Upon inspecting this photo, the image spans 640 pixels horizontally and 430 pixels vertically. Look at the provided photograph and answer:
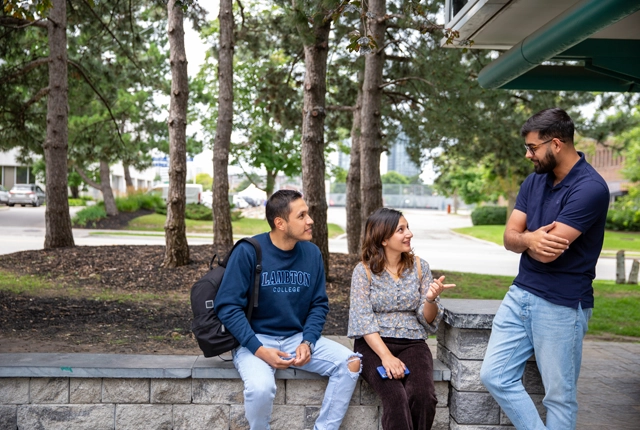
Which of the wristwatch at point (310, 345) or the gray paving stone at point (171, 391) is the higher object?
the wristwatch at point (310, 345)

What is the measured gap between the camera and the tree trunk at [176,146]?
11.5 metres

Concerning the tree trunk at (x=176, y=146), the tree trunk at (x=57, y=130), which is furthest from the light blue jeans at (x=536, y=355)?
the tree trunk at (x=57, y=130)

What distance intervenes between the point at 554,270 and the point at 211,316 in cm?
189

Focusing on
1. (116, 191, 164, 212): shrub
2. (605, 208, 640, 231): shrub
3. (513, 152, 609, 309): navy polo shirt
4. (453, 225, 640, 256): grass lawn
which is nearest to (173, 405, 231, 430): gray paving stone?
(513, 152, 609, 309): navy polo shirt

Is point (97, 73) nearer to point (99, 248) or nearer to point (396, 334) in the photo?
point (99, 248)

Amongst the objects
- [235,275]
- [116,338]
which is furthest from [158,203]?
[235,275]

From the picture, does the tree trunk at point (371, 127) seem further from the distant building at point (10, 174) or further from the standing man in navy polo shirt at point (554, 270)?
the distant building at point (10, 174)

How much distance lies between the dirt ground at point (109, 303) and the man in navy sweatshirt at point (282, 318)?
2.36m

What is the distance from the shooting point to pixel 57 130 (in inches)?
535

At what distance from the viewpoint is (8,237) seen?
22766 mm

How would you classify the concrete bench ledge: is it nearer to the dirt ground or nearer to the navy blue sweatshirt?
the navy blue sweatshirt

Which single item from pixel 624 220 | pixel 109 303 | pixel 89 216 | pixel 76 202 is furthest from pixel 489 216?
pixel 109 303

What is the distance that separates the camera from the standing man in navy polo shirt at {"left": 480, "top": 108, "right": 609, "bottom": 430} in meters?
3.29

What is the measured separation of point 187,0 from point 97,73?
12642 mm
